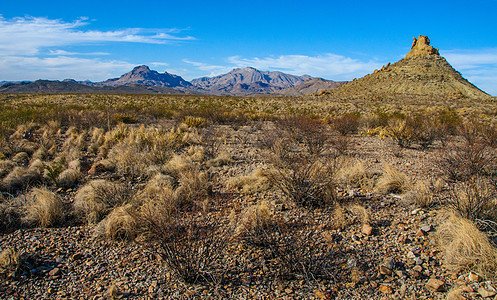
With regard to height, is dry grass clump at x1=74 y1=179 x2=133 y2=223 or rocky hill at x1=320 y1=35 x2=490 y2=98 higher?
rocky hill at x1=320 y1=35 x2=490 y2=98

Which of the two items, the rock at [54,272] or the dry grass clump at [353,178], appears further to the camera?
the dry grass clump at [353,178]

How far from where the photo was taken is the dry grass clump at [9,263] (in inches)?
125

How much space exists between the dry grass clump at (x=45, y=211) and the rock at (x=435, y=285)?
524 cm

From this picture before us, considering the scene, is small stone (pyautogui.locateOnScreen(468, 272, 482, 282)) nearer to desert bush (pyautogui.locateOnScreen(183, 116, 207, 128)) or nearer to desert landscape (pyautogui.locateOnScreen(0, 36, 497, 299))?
desert landscape (pyautogui.locateOnScreen(0, 36, 497, 299))

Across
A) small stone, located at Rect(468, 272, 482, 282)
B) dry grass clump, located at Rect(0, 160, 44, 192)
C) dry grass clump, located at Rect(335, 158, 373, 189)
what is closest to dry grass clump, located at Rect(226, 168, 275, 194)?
dry grass clump, located at Rect(335, 158, 373, 189)

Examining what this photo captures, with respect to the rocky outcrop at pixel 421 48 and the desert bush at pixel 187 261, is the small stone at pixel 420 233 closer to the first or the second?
the desert bush at pixel 187 261

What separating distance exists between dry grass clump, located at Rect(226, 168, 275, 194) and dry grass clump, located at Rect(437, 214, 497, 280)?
10.2 ft

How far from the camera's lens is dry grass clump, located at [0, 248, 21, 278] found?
125 inches

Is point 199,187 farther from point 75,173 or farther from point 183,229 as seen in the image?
point 75,173

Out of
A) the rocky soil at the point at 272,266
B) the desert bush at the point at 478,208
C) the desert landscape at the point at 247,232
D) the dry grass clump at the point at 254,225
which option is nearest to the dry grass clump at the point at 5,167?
the desert landscape at the point at 247,232

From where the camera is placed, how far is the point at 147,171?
6.56m

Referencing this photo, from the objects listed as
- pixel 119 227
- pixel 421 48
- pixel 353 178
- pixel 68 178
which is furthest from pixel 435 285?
pixel 421 48

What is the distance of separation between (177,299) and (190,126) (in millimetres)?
12329

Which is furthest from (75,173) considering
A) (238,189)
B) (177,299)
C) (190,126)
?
(190,126)
